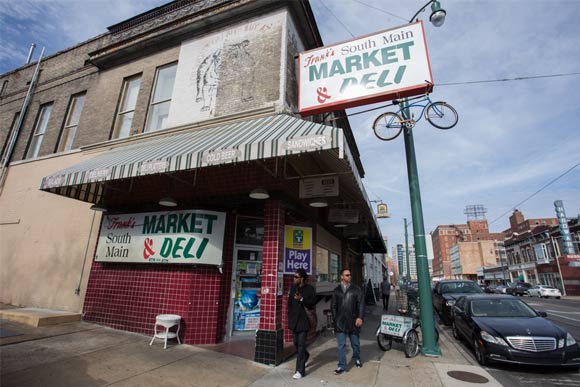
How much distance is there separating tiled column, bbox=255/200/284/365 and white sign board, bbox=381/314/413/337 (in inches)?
102

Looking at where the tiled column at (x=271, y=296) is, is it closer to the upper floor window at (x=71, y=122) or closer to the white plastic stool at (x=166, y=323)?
the white plastic stool at (x=166, y=323)

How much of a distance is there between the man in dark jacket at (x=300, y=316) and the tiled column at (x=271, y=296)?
0.70 m

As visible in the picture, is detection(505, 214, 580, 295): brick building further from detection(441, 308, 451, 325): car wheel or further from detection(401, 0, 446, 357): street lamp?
detection(401, 0, 446, 357): street lamp

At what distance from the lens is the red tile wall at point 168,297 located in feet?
22.9

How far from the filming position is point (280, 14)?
8.73 meters

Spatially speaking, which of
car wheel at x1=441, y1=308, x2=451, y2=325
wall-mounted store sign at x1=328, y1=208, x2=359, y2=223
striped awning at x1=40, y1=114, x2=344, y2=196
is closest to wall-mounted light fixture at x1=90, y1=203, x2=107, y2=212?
striped awning at x1=40, y1=114, x2=344, y2=196

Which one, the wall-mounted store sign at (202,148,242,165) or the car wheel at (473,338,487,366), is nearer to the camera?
the wall-mounted store sign at (202,148,242,165)

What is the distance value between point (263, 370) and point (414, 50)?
8.03 m

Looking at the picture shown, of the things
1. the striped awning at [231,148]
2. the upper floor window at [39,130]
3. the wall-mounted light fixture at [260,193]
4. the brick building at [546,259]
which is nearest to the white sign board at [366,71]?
the striped awning at [231,148]

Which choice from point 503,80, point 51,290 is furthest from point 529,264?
point 51,290

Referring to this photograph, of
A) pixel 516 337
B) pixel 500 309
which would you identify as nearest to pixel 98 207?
pixel 516 337

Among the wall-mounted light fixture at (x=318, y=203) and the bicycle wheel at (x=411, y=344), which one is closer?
the bicycle wheel at (x=411, y=344)

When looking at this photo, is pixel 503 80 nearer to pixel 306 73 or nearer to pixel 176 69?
pixel 306 73

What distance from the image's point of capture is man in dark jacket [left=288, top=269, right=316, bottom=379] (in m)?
5.14
